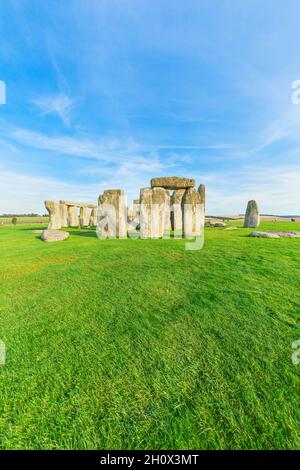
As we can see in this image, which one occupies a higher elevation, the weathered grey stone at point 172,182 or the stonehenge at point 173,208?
the weathered grey stone at point 172,182

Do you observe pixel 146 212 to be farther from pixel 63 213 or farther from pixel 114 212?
pixel 63 213

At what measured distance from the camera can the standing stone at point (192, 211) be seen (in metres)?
9.46

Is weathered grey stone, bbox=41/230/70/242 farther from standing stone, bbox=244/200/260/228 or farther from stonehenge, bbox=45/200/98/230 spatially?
standing stone, bbox=244/200/260/228

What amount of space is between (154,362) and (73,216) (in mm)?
17141

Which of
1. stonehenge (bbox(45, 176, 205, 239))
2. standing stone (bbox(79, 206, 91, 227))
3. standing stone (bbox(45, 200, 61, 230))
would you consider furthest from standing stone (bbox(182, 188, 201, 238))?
standing stone (bbox(79, 206, 91, 227))

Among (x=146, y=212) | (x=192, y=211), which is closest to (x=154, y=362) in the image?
(x=146, y=212)

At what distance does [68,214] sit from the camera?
56.2 ft

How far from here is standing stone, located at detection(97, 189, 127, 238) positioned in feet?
31.4

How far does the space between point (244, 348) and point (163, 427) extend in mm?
1103

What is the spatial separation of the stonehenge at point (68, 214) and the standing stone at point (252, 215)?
12.8 meters

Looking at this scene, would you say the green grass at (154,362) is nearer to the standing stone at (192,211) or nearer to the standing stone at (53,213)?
the standing stone at (192,211)

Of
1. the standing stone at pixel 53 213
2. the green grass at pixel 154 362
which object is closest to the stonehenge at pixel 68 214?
the standing stone at pixel 53 213
